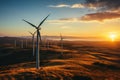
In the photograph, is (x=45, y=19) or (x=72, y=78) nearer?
(x=72, y=78)

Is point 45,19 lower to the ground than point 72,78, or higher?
higher

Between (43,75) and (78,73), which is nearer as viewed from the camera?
(43,75)

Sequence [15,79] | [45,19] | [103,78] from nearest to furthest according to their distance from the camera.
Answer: [15,79] < [103,78] < [45,19]

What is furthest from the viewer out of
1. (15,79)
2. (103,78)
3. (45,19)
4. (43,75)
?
(45,19)

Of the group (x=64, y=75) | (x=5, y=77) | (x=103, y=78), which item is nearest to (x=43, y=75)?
(x=64, y=75)

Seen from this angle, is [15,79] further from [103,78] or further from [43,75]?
[103,78]

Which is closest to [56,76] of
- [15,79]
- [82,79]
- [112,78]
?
[82,79]

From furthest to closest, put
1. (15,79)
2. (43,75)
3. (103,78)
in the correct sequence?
(103,78)
(43,75)
(15,79)

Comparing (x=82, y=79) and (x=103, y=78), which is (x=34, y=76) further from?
(x=103, y=78)

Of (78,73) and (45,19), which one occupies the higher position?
(45,19)
